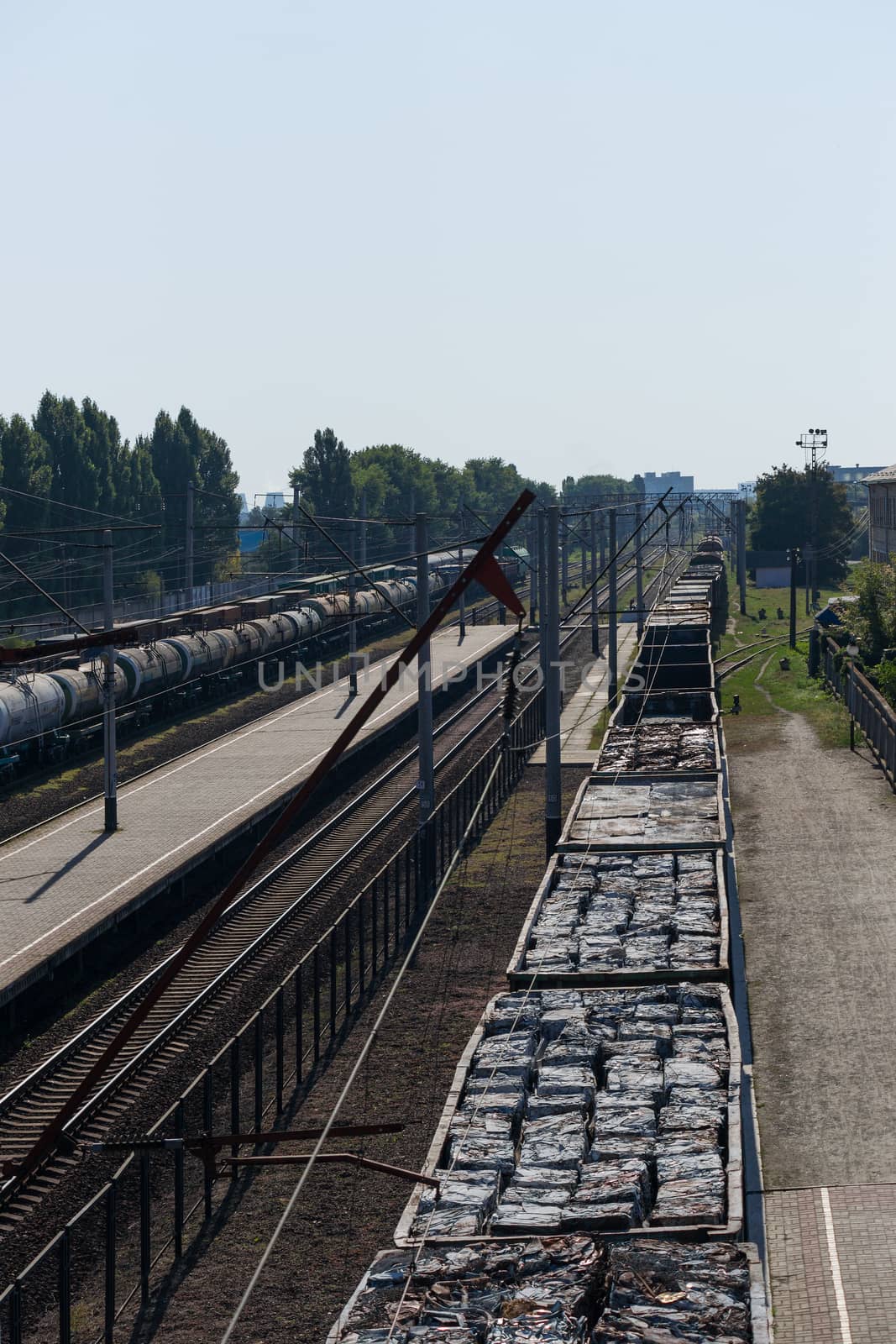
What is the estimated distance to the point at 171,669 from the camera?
49.2 metres

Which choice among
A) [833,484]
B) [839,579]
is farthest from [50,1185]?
[833,484]

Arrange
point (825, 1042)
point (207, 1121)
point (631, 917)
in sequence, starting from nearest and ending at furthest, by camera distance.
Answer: point (207, 1121) → point (825, 1042) → point (631, 917)

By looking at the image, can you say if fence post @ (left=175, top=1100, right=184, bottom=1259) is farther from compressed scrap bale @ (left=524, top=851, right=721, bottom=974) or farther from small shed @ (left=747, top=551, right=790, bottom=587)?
small shed @ (left=747, top=551, right=790, bottom=587)

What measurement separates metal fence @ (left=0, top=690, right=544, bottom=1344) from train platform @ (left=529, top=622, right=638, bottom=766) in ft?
48.2

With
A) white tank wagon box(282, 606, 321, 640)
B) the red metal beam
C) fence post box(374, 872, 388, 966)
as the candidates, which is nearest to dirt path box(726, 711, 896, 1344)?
fence post box(374, 872, 388, 966)

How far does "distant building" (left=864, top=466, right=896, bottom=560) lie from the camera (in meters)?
76.4

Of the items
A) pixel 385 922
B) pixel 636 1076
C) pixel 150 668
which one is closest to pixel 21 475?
pixel 150 668

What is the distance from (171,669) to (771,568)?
70549mm

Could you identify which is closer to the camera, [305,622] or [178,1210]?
[178,1210]

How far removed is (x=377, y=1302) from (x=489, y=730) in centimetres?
3627

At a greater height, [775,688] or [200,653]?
[200,653]

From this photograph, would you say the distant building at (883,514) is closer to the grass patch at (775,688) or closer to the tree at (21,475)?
the grass patch at (775,688)

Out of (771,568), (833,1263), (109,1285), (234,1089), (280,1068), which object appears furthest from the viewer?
(771,568)

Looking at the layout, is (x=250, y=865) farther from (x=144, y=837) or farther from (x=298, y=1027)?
(x=144, y=837)
